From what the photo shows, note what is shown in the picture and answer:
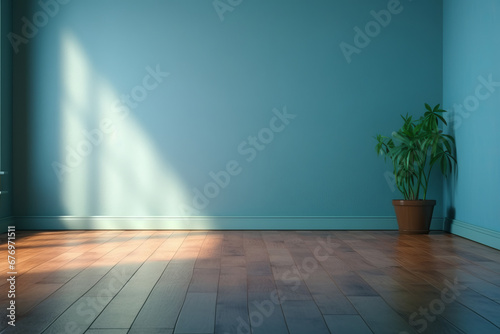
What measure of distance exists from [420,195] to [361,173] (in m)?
0.59

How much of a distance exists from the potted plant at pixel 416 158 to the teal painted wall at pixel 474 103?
0.53ft

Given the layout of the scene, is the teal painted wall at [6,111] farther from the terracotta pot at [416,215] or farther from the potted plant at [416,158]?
the terracotta pot at [416,215]

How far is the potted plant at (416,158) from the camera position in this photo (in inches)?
177

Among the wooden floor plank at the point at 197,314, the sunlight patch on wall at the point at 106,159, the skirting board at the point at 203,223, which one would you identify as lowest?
the skirting board at the point at 203,223

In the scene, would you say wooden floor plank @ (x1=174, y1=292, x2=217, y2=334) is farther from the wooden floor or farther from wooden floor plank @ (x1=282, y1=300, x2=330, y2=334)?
wooden floor plank @ (x1=282, y1=300, x2=330, y2=334)

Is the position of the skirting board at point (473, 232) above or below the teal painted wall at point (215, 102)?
below

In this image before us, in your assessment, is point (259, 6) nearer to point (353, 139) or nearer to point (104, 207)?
point (353, 139)

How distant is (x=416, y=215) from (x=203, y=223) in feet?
6.12

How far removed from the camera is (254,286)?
2.43m

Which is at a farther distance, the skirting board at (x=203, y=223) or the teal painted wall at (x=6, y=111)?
the skirting board at (x=203, y=223)

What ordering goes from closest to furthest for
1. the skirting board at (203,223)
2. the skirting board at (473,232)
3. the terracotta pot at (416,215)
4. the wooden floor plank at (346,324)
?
1. the wooden floor plank at (346,324)
2. the skirting board at (473,232)
3. the terracotta pot at (416,215)
4. the skirting board at (203,223)

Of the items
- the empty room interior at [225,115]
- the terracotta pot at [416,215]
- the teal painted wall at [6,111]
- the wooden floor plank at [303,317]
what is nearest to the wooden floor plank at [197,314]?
the wooden floor plank at [303,317]

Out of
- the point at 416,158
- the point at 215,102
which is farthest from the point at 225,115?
the point at 416,158

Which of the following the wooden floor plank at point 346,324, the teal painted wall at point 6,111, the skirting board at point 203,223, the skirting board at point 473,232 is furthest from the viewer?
the skirting board at point 203,223
